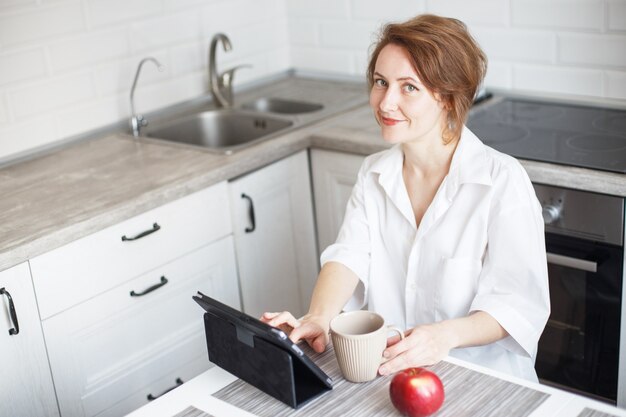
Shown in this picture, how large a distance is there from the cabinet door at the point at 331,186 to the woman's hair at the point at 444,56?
791 mm

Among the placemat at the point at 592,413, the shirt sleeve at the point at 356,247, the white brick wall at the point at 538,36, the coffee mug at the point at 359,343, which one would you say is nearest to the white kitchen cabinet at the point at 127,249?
the shirt sleeve at the point at 356,247

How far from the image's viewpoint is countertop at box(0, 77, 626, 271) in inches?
89.4

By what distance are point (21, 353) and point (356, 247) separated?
89 centimetres

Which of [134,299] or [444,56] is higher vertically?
[444,56]

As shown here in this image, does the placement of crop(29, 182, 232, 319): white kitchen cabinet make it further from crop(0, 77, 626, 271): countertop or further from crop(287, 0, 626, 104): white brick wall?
crop(287, 0, 626, 104): white brick wall

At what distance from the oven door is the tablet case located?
107 cm

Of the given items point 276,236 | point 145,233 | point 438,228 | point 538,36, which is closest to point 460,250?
point 438,228

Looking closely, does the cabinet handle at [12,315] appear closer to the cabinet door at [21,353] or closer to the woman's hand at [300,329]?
the cabinet door at [21,353]

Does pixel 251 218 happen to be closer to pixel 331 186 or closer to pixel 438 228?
pixel 331 186

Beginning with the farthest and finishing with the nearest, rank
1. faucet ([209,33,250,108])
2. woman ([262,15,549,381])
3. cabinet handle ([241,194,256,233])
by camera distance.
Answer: faucet ([209,33,250,108]) < cabinet handle ([241,194,256,233]) < woman ([262,15,549,381])

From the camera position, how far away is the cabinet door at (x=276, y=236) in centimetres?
279

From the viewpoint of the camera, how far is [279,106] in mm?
3441

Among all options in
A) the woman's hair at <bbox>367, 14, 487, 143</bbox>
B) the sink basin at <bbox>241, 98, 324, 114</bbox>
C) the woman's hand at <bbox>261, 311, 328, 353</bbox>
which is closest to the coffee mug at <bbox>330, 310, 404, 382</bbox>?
the woman's hand at <bbox>261, 311, 328, 353</bbox>

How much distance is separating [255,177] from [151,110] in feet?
2.24
